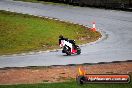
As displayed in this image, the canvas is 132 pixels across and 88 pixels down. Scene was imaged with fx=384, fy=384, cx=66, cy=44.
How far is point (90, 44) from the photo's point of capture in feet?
91.0

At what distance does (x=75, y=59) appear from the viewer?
23344mm

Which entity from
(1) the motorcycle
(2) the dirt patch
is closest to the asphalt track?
(1) the motorcycle

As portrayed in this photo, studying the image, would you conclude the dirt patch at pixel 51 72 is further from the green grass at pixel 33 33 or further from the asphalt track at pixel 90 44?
the green grass at pixel 33 33

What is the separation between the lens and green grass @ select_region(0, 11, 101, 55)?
91.4 ft

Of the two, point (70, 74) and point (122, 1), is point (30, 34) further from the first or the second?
point (122, 1)

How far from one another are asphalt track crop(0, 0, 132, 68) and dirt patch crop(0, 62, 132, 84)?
933 mm

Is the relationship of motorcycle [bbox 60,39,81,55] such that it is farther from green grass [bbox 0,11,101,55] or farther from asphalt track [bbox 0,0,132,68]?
green grass [bbox 0,11,101,55]

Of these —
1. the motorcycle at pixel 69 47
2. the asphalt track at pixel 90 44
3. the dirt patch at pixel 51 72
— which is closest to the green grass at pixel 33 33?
the asphalt track at pixel 90 44

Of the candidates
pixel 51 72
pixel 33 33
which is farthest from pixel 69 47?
pixel 33 33

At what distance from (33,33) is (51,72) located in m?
11.6

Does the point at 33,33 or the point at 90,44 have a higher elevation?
the point at 90,44

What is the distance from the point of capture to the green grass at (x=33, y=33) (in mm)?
27844

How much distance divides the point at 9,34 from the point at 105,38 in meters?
7.77

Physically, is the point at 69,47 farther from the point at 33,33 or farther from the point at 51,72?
the point at 33,33
